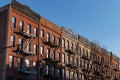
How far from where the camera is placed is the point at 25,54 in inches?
1967

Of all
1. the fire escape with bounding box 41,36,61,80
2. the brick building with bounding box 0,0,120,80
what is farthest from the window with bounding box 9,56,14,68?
the fire escape with bounding box 41,36,61,80

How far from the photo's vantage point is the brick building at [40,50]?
47.6 meters

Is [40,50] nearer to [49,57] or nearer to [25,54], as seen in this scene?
[49,57]

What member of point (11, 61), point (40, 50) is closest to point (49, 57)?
point (40, 50)

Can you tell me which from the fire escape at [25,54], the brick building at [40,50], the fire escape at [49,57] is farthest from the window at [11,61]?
Answer: the fire escape at [49,57]

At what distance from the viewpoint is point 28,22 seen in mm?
53062

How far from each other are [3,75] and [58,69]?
1742cm

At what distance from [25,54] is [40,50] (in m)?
5.71

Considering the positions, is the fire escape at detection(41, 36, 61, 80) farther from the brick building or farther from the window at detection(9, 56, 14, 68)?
the window at detection(9, 56, 14, 68)

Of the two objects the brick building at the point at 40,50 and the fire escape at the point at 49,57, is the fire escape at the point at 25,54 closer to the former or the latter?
the brick building at the point at 40,50

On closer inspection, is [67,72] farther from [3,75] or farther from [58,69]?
[3,75]

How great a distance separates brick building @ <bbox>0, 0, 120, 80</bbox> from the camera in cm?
4759

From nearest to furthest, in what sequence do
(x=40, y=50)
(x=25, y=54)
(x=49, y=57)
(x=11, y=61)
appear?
(x=11, y=61)
(x=25, y=54)
(x=40, y=50)
(x=49, y=57)

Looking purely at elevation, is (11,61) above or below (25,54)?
below
